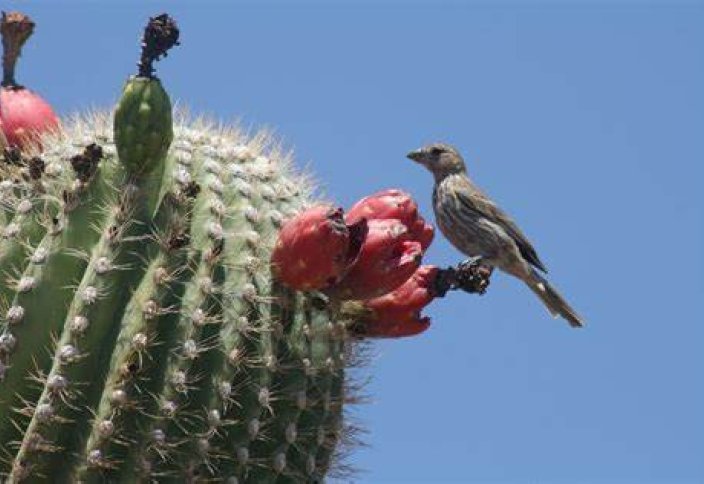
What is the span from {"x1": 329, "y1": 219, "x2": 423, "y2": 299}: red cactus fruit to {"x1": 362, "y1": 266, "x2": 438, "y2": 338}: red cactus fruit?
0.24 meters

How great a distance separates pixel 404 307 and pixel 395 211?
0.40m

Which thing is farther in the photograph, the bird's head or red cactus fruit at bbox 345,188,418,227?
the bird's head

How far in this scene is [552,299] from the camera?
10.2 m

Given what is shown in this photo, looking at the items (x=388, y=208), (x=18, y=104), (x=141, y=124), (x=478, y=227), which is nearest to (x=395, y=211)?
(x=388, y=208)

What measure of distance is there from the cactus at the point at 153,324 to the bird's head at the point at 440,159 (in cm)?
471

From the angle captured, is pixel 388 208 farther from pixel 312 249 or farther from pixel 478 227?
pixel 478 227

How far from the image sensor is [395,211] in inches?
214

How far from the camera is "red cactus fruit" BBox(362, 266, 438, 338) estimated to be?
5.60 m

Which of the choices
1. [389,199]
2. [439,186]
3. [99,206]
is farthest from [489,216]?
[99,206]

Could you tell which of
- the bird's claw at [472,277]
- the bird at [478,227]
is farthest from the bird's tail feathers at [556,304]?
the bird's claw at [472,277]

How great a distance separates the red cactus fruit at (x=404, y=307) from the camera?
5.60 meters

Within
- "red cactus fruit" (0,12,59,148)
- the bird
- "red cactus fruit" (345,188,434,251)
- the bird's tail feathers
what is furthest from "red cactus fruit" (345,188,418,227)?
the bird's tail feathers

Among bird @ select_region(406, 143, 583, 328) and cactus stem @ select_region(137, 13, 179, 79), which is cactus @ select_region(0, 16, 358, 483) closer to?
cactus stem @ select_region(137, 13, 179, 79)

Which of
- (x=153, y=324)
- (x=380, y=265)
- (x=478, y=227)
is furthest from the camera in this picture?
(x=478, y=227)
